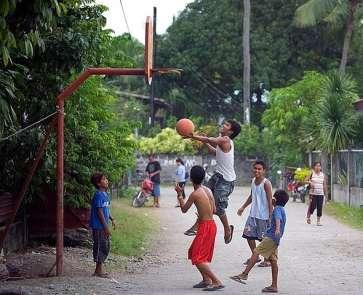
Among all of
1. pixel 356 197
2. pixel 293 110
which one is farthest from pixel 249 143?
pixel 356 197

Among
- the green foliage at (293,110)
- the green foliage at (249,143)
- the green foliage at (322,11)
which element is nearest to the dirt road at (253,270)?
the green foliage at (293,110)

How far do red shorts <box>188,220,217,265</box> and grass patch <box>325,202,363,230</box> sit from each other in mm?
Answer: 9593

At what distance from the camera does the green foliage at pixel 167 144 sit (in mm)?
44625

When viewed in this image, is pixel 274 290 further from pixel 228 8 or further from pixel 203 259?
pixel 228 8

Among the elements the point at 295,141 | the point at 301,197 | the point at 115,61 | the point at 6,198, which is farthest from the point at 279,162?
the point at 6,198

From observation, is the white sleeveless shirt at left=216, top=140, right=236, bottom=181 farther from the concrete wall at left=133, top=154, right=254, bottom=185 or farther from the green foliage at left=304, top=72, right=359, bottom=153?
the concrete wall at left=133, top=154, right=254, bottom=185

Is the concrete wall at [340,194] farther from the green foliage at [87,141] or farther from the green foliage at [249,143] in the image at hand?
the green foliage at [249,143]

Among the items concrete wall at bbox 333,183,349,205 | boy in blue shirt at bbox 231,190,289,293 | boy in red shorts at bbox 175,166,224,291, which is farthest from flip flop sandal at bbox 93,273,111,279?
concrete wall at bbox 333,183,349,205

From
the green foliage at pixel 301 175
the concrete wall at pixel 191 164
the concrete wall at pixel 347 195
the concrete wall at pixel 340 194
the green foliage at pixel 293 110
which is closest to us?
the concrete wall at pixel 347 195

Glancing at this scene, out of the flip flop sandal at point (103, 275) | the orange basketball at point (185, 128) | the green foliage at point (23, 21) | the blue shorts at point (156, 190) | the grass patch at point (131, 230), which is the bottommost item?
the flip flop sandal at point (103, 275)

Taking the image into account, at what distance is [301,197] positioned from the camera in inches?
1151

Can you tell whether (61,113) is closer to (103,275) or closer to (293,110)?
(103,275)

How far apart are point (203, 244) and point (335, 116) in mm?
17733

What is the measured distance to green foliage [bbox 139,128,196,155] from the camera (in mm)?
44625
